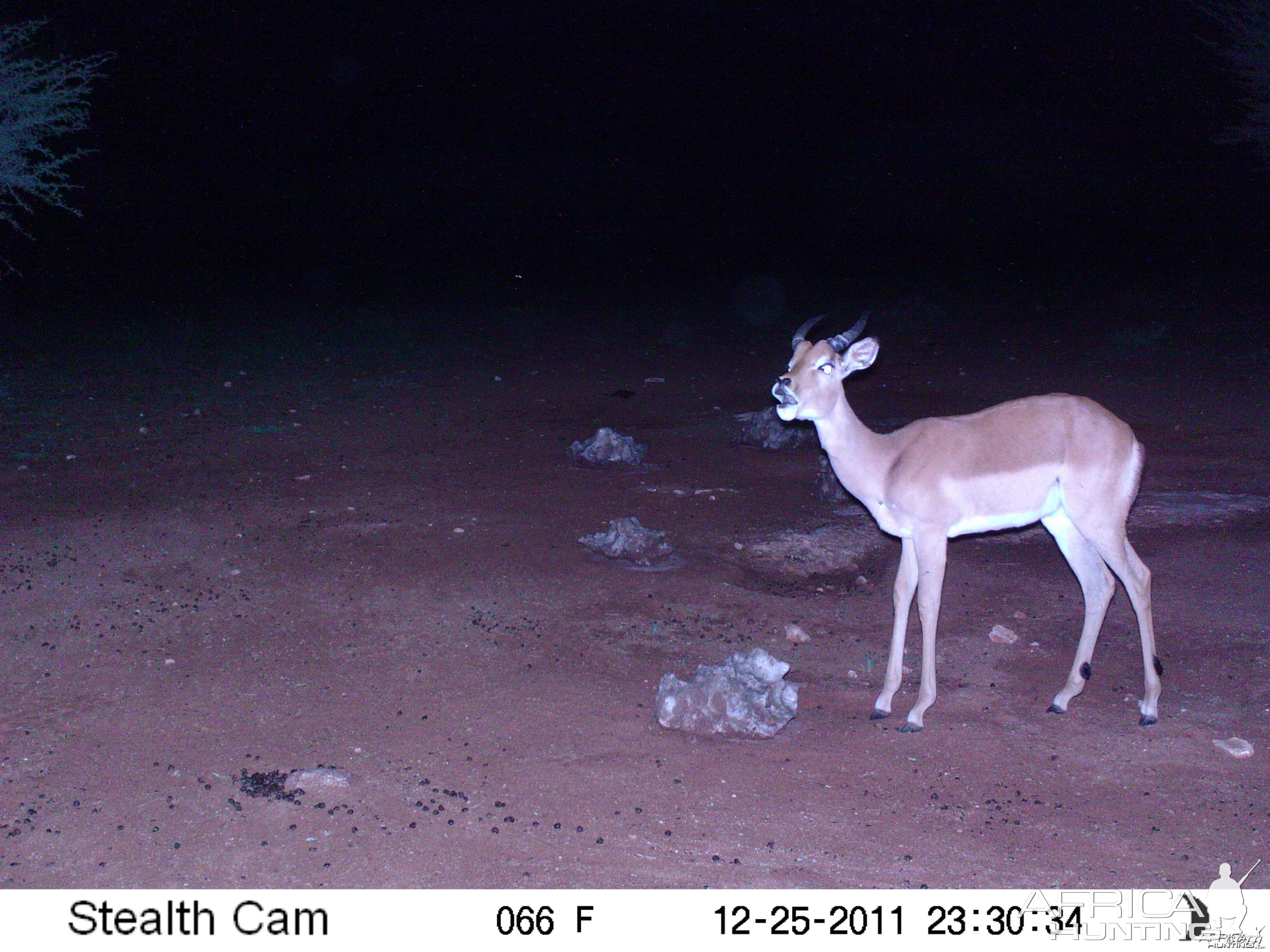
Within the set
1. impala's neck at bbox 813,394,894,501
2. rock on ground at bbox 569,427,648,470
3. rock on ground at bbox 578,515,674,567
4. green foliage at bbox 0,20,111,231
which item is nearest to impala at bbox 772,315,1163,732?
impala's neck at bbox 813,394,894,501

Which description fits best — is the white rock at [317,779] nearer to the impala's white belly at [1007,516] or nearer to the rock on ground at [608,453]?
the impala's white belly at [1007,516]

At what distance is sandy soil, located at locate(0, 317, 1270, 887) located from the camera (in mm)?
4660

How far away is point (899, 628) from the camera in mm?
6008

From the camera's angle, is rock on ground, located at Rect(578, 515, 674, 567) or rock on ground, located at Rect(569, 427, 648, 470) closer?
rock on ground, located at Rect(578, 515, 674, 567)

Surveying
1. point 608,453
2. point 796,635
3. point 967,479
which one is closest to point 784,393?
point 967,479

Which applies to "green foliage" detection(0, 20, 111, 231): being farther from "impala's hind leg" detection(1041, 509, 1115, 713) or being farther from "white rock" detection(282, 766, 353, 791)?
"impala's hind leg" detection(1041, 509, 1115, 713)

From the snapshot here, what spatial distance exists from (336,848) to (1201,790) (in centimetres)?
379

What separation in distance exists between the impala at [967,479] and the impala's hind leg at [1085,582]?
2cm

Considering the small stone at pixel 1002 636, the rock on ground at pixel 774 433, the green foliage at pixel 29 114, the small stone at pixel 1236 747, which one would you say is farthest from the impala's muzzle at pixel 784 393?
the green foliage at pixel 29 114

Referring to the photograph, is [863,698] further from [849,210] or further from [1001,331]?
[849,210]

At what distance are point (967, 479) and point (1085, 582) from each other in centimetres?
105

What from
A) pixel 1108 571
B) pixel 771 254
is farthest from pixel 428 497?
pixel 771 254

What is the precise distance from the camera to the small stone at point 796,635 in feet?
22.1

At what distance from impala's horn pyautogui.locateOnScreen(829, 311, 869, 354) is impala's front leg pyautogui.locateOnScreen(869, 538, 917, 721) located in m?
1.08
